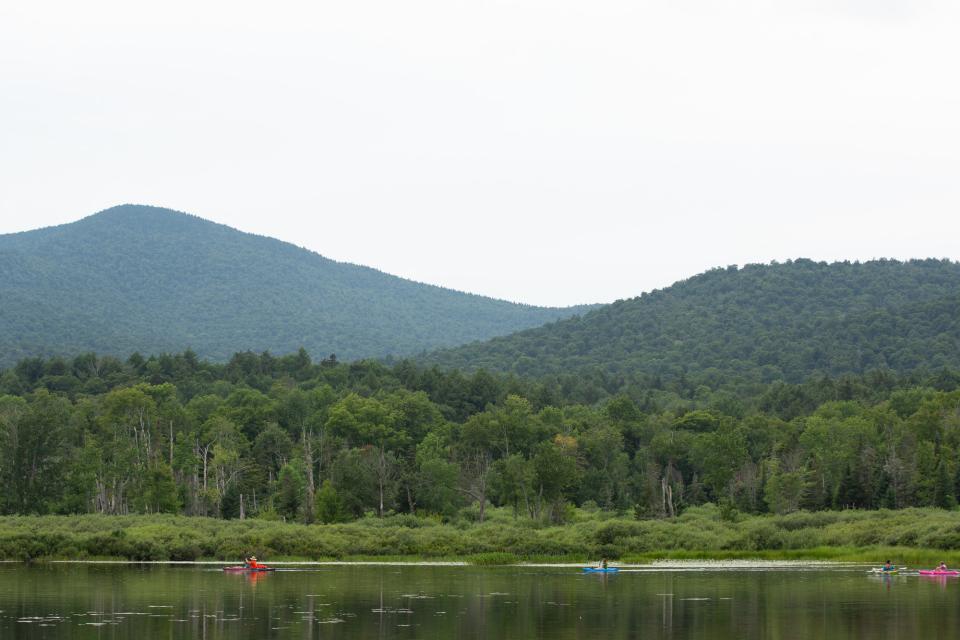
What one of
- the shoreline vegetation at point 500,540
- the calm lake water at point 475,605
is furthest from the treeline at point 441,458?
the calm lake water at point 475,605

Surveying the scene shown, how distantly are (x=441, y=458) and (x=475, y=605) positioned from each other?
6643 centimetres

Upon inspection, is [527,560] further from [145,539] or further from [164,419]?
[164,419]

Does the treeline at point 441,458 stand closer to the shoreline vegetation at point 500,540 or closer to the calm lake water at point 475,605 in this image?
the shoreline vegetation at point 500,540

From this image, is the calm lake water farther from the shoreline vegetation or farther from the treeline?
the treeline

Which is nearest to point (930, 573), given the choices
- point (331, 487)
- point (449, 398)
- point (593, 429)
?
point (331, 487)

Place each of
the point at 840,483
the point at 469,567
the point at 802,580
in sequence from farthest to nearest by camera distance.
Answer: the point at 840,483, the point at 469,567, the point at 802,580

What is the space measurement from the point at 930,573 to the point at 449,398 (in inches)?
3812

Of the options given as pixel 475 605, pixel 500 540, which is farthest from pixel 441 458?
pixel 475 605

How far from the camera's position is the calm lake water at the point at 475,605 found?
4694cm

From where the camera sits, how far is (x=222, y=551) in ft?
302

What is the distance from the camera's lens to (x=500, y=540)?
9456 centimetres

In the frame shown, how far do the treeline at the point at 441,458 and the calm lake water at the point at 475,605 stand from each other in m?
34.1

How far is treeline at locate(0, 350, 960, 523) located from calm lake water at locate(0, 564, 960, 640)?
1341 inches

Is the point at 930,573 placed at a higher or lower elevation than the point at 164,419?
lower
